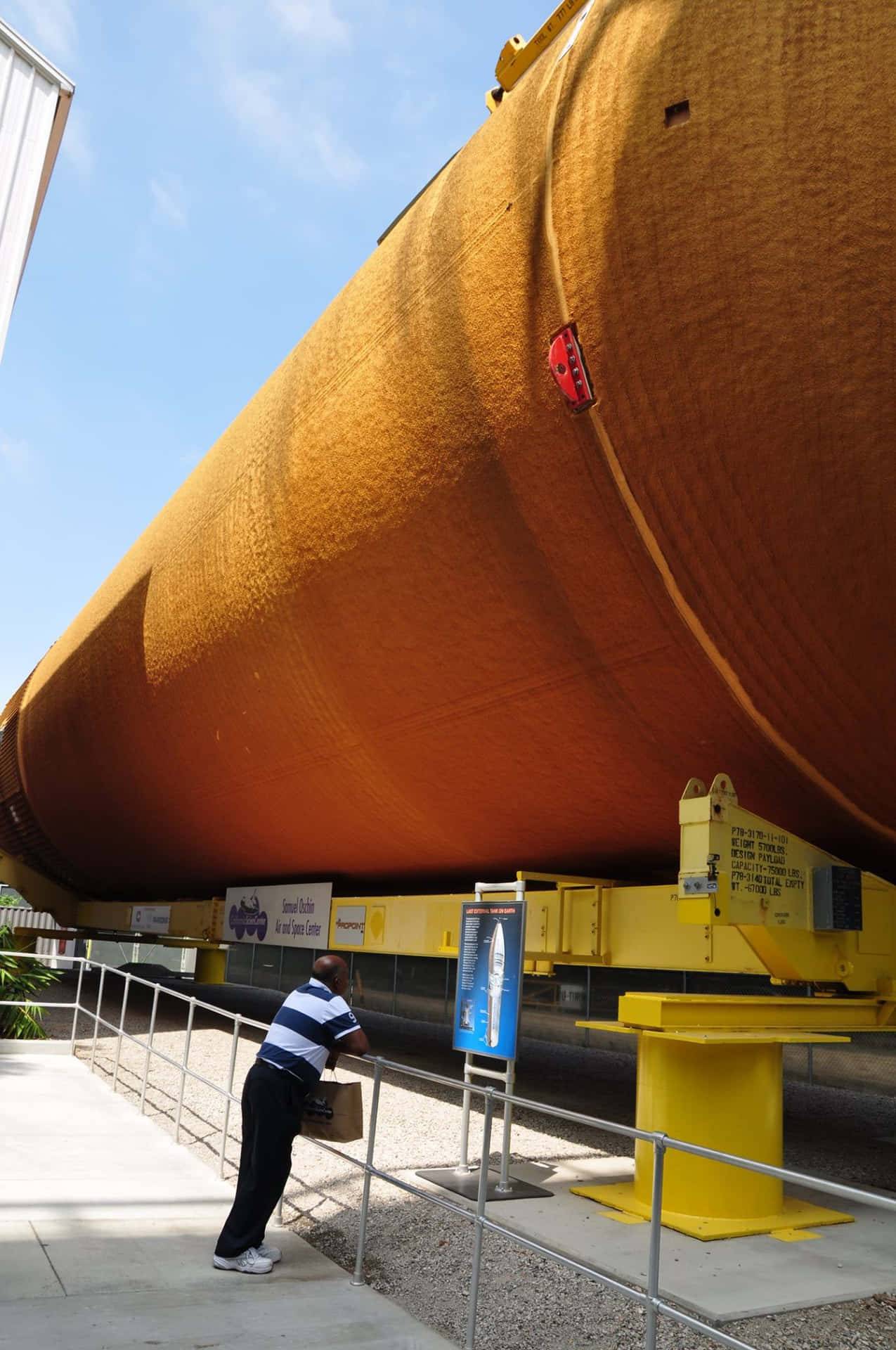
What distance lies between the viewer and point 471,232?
A: 580 centimetres

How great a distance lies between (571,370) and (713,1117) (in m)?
3.92

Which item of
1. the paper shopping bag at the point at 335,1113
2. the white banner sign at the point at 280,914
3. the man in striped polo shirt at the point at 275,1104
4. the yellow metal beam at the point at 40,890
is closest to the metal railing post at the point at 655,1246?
the man in striped polo shirt at the point at 275,1104

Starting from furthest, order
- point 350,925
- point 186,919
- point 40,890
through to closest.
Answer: point 40,890 < point 186,919 < point 350,925

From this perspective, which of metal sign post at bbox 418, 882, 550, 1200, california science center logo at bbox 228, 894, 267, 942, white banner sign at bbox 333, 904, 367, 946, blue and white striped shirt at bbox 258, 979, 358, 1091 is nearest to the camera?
blue and white striped shirt at bbox 258, 979, 358, 1091

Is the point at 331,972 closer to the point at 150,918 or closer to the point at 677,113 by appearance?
the point at 677,113

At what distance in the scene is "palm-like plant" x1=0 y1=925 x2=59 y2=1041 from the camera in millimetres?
11141

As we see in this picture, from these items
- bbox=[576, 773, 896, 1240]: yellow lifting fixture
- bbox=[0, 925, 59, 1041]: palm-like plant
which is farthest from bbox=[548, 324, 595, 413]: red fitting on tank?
bbox=[0, 925, 59, 1041]: palm-like plant

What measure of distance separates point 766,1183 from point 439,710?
136 inches

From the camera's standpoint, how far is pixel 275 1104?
4305mm

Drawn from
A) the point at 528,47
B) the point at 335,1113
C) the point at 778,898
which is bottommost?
the point at 335,1113

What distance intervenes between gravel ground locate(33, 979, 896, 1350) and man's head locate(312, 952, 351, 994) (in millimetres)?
1226

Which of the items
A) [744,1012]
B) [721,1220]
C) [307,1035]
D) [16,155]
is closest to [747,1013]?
[744,1012]

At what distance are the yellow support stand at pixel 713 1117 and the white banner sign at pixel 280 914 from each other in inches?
204

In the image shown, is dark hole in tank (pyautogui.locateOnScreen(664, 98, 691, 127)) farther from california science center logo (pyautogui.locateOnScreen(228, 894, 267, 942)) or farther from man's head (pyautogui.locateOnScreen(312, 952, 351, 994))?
california science center logo (pyautogui.locateOnScreen(228, 894, 267, 942))
